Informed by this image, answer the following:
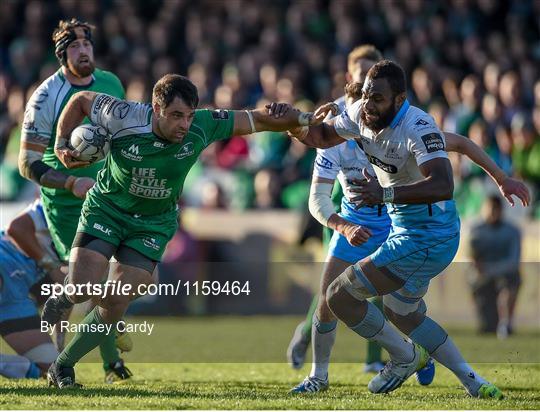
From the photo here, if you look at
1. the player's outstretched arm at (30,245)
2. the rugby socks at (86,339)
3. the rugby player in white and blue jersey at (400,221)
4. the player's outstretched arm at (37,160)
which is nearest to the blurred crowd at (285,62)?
the player's outstretched arm at (30,245)

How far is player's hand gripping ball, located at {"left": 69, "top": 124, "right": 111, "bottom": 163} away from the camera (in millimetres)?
9016

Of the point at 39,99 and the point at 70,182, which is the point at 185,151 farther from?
the point at 39,99

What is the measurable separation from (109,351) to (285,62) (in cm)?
1199

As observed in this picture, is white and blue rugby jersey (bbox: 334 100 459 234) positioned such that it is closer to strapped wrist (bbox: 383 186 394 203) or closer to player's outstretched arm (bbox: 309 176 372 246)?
strapped wrist (bbox: 383 186 394 203)

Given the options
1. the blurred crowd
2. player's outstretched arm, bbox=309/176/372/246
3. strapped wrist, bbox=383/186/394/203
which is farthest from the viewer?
the blurred crowd

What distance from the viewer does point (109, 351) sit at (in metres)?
10.5

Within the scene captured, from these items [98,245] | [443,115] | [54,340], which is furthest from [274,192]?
[98,245]

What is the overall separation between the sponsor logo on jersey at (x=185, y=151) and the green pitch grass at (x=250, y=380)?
1.77 meters

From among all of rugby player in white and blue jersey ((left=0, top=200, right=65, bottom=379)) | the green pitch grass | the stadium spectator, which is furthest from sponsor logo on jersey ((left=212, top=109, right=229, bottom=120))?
the stadium spectator

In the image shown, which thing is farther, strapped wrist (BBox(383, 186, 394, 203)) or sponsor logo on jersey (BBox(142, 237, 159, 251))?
sponsor logo on jersey (BBox(142, 237, 159, 251))

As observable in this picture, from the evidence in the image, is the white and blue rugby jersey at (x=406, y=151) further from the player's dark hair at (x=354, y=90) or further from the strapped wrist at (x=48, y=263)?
the strapped wrist at (x=48, y=263)

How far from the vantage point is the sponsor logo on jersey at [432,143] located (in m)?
8.61

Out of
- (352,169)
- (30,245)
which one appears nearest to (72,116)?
(30,245)

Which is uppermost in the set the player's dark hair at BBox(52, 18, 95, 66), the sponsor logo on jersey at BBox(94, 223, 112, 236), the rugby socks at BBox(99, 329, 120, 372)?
the player's dark hair at BBox(52, 18, 95, 66)
